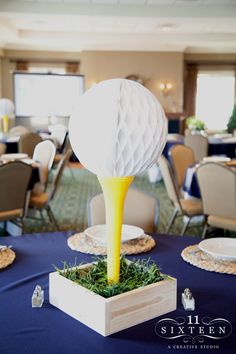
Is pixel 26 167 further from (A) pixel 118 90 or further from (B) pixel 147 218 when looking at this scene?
(A) pixel 118 90

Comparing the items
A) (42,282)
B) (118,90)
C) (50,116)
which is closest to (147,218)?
(42,282)

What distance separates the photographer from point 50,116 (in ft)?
41.1

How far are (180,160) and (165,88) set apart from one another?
7897 millimetres

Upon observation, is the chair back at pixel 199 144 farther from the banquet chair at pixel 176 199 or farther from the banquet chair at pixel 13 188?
the banquet chair at pixel 13 188

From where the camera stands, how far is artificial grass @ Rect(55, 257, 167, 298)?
125cm

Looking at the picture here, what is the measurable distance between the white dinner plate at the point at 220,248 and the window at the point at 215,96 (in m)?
12.2

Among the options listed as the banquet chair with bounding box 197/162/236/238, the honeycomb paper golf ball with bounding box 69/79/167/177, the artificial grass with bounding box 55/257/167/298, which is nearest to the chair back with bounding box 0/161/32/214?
the banquet chair with bounding box 197/162/236/238

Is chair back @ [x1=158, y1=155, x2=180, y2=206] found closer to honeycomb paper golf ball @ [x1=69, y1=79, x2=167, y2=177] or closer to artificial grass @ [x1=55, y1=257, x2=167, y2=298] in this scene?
artificial grass @ [x1=55, y1=257, x2=167, y2=298]

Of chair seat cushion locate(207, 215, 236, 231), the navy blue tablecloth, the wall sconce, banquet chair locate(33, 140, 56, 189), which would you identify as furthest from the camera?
the wall sconce

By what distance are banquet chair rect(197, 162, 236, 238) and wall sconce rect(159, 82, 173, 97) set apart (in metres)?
9.14

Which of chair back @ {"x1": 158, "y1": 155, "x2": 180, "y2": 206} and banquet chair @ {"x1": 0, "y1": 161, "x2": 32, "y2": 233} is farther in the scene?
chair back @ {"x1": 158, "y1": 155, "x2": 180, "y2": 206}

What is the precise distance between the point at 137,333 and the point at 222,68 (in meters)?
13.1

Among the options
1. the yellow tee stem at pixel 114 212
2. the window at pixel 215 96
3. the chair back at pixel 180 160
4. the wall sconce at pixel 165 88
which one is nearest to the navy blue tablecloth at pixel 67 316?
the yellow tee stem at pixel 114 212

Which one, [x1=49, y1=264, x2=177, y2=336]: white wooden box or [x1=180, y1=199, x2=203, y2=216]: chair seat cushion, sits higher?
[x1=49, y1=264, x2=177, y2=336]: white wooden box
